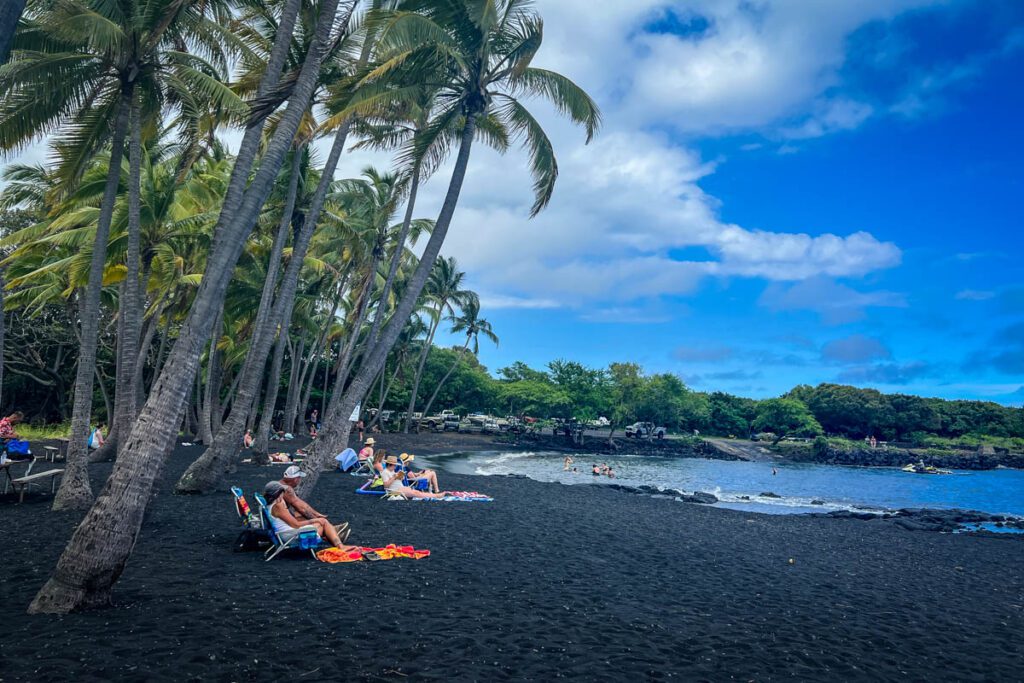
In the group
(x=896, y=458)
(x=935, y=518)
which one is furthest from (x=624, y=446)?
(x=935, y=518)

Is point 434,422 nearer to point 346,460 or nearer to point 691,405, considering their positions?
point 691,405

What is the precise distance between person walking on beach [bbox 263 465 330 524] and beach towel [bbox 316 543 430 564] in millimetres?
513

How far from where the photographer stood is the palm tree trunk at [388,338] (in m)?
12.2

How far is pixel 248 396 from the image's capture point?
14102 millimetres

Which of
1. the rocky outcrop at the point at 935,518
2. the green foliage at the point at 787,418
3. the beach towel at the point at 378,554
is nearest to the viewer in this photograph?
the beach towel at the point at 378,554

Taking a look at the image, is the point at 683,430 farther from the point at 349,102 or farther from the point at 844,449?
the point at 349,102

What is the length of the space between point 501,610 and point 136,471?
379cm

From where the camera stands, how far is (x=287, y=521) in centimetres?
820

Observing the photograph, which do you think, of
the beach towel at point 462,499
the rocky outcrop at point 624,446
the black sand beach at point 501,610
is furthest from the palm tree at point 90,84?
the rocky outcrop at point 624,446

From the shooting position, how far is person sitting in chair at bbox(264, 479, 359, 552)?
802cm

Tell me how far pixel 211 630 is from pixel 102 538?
1.30m

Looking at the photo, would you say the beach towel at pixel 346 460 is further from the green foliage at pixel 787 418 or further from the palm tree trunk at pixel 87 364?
the green foliage at pixel 787 418

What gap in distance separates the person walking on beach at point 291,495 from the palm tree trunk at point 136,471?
7.33 feet

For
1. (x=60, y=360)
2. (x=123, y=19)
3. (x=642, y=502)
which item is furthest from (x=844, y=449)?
(x=123, y=19)
